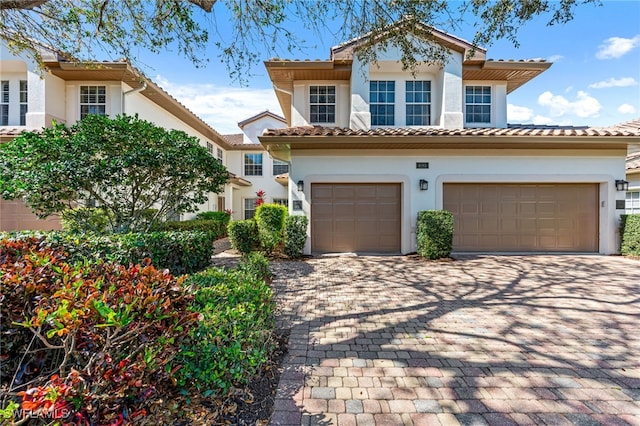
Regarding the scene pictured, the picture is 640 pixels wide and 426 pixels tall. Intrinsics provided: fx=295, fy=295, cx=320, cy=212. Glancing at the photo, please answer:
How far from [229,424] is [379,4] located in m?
6.86

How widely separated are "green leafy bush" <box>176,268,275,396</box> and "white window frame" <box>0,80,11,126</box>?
14.7 metres

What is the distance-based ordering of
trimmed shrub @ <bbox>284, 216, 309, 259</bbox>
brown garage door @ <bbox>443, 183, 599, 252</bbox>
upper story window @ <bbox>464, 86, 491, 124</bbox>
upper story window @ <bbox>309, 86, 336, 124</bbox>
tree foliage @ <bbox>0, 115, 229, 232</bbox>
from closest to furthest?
tree foliage @ <bbox>0, 115, 229, 232</bbox>
trimmed shrub @ <bbox>284, 216, 309, 259</bbox>
brown garage door @ <bbox>443, 183, 599, 252</bbox>
upper story window @ <bbox>309, 86, 336, 124</bbox>
upper story window @ <bbox>464, 86, 491, 124</bbox>

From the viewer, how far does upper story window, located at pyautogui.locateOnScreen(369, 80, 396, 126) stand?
1123 centimetres

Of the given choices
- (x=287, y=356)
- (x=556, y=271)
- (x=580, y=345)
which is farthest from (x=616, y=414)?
(x=556, y=271)

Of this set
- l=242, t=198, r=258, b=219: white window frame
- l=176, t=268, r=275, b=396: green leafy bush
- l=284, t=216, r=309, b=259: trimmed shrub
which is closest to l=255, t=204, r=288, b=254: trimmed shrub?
l=284, t=216, r=309, b=259: trimmed shrub

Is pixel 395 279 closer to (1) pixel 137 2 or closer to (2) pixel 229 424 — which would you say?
(2) pixel 229 424

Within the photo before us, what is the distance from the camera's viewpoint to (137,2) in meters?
6.04

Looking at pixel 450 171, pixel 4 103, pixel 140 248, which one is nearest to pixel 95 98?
pixel 4 103

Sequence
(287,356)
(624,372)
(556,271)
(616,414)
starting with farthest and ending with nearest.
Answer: (556,271) < (287,356) < (624,372) < (616,414)

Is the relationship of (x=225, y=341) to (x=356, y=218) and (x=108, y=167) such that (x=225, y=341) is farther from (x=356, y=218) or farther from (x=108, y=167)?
(x=356, y=218)

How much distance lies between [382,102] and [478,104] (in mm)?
3935

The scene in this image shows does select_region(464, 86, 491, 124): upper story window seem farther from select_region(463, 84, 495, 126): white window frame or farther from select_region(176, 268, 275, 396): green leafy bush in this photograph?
select_region(176, 268, 275, 396): green leafy bush

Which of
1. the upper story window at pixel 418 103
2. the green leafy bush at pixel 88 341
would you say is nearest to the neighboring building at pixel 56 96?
the upper story window at pixel 418 103

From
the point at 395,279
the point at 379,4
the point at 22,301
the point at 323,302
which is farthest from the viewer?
the point at 395,279
